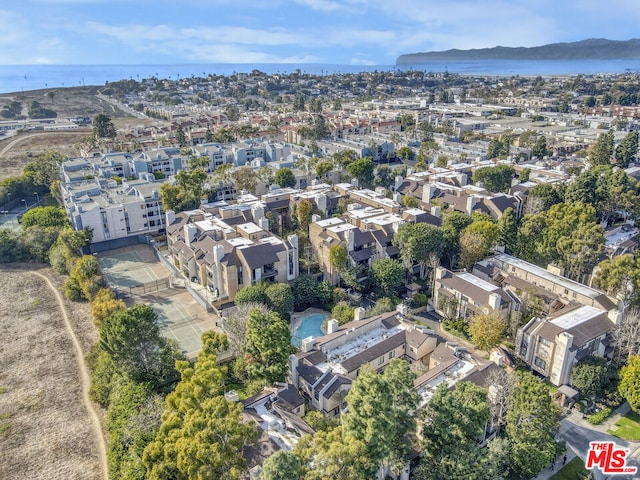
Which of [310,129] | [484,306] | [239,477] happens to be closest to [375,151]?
Answer: [310,129]

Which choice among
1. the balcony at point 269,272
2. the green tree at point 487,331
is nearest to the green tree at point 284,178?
the balcony at point 269,272

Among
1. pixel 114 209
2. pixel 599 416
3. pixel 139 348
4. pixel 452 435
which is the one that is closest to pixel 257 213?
pixel 114 209

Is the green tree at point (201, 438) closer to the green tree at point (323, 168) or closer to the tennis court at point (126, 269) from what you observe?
the tennis court at point (126, 269)

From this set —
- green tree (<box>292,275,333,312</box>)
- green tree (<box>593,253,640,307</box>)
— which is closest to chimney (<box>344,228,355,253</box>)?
green tree (<box>292,275,333,312</box>)

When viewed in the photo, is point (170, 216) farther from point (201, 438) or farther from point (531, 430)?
point (531, 430)

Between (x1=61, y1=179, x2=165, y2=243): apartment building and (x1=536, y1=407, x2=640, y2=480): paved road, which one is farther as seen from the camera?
(x1=61, y1=179, x2=165, y2=243): apartment building

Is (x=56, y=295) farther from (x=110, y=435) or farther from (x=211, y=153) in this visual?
(x=211, y=153)

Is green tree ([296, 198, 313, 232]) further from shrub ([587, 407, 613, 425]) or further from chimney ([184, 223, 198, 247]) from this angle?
shrub ([587, 407, 613, 425])
